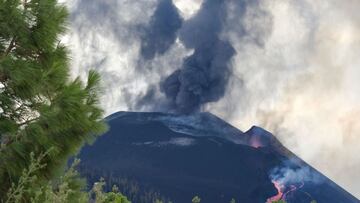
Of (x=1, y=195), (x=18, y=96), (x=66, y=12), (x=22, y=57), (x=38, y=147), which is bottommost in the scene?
(x=1, y=195)

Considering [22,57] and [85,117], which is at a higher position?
[22,57]

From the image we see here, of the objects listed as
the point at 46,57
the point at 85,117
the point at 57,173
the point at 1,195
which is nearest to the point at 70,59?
the point at 46,57

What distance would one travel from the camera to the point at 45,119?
12031mm

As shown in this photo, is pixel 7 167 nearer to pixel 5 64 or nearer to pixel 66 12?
pixel 5 64

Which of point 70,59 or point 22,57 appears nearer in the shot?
point 22,57

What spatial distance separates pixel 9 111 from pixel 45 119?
93 centimetres

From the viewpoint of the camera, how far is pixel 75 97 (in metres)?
12.4

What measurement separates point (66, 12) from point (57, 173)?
4.00 meters

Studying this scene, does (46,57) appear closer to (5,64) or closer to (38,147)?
(5,64)

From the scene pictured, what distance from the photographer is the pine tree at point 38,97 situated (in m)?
11.9

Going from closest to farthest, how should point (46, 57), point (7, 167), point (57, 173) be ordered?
point (7, 167) < point (57, 173) < point (46, 57)

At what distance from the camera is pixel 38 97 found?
502 inches

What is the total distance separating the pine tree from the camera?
11906 millimetres

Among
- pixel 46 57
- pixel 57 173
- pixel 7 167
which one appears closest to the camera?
pixel 7 167
